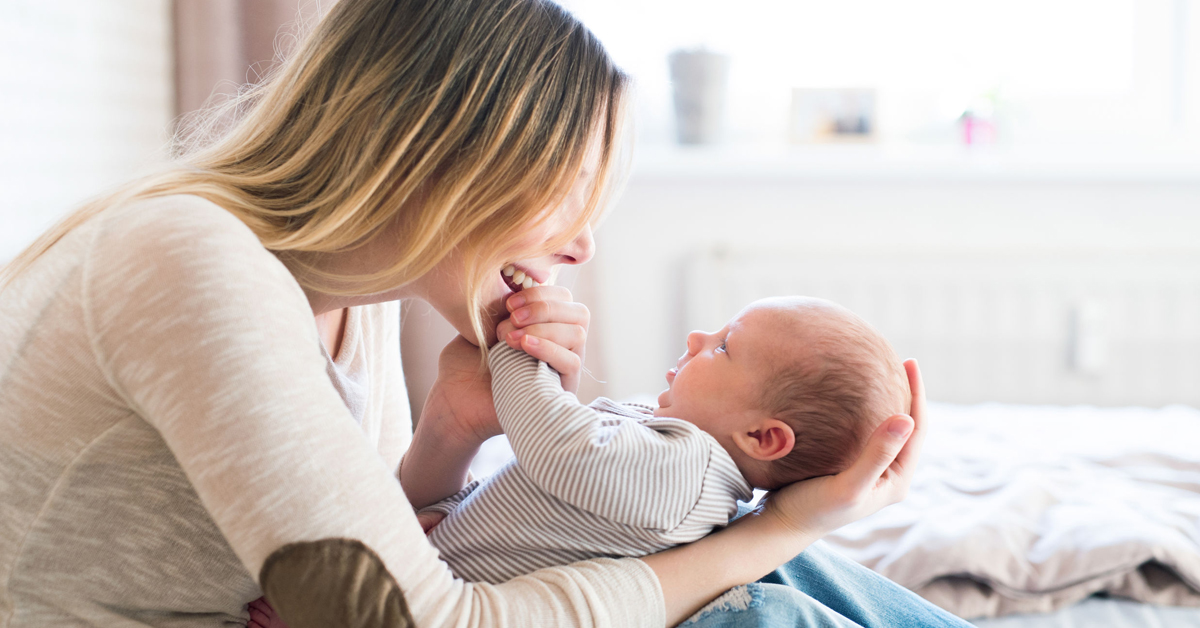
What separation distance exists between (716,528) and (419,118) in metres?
0.52

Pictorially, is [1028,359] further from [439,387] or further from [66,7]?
[66,7]

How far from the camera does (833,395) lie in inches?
37.4

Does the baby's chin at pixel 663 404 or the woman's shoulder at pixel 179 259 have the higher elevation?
the woman's shoulder at pixel 179 259

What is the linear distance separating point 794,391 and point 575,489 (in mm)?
273

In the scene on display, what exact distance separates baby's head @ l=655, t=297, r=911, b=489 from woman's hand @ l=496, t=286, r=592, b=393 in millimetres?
144

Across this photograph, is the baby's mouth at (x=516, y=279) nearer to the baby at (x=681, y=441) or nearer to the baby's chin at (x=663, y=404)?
the baby at (x=681, y=441)

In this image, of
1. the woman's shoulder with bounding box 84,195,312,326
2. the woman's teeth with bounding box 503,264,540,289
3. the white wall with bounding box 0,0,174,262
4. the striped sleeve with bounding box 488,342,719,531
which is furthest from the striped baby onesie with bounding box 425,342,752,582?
the white wall with bounding box 0,0,174,262

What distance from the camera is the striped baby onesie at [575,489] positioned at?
845 mm

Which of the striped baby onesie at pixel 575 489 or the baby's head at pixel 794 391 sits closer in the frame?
the striped baby onesie at pixel 575 489

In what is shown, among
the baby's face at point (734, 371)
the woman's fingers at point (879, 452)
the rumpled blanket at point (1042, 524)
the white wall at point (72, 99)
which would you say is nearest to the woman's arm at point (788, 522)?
the woman's fingers at point (879, 452)

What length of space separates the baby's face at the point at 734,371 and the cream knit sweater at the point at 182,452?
218mm

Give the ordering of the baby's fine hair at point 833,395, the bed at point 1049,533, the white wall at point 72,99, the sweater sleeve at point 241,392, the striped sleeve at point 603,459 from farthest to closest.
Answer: the white wall at point 72,99, the bed at point 1049,533, the baby's fine hair at point 833,395, the striped sleeve at point 603,459, the sweater sleeve at point 241,392

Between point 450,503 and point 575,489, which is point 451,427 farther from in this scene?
point 575,489

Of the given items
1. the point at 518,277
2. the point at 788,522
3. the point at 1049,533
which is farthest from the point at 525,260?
the point at 1049,533
